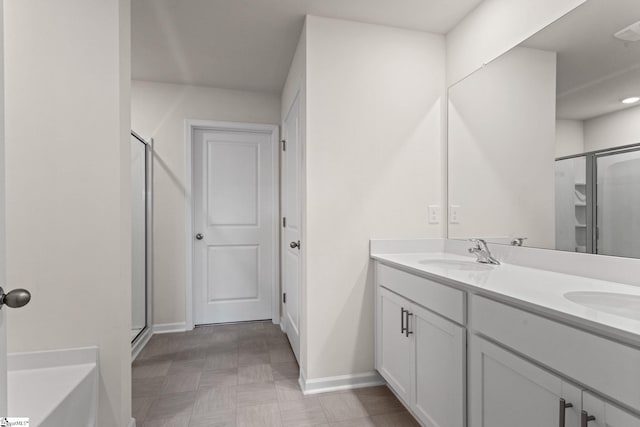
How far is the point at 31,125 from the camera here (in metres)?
1.33

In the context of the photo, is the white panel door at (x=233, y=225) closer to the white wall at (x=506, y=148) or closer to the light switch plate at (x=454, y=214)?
the light switch plate at (x=454, y=214)

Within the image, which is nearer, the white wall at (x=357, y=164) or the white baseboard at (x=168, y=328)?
the white wall at (x=357, y=164)

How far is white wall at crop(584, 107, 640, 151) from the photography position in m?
1.21

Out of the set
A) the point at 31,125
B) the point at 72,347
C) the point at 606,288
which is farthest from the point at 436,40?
the point at 72,347

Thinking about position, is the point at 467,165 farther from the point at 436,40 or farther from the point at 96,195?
the point at 96,195

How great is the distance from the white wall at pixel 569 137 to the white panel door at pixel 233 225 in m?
2.42

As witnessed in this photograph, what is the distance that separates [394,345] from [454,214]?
95 centimetres

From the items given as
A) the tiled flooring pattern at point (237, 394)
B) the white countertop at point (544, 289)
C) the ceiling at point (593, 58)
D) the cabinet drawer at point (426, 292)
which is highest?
the ceiling at point (593, 58)

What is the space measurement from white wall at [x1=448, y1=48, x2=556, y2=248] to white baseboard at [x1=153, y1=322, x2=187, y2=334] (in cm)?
259

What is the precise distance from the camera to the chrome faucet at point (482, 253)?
174 cm

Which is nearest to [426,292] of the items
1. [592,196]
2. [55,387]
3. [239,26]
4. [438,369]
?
[438,369]

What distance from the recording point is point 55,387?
120 centimetres

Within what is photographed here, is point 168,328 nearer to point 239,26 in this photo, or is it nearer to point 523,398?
point 239,26

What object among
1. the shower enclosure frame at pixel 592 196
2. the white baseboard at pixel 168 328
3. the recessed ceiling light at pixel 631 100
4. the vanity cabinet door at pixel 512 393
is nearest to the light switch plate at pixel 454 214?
the shower enclosure frame at pixel 592 196
